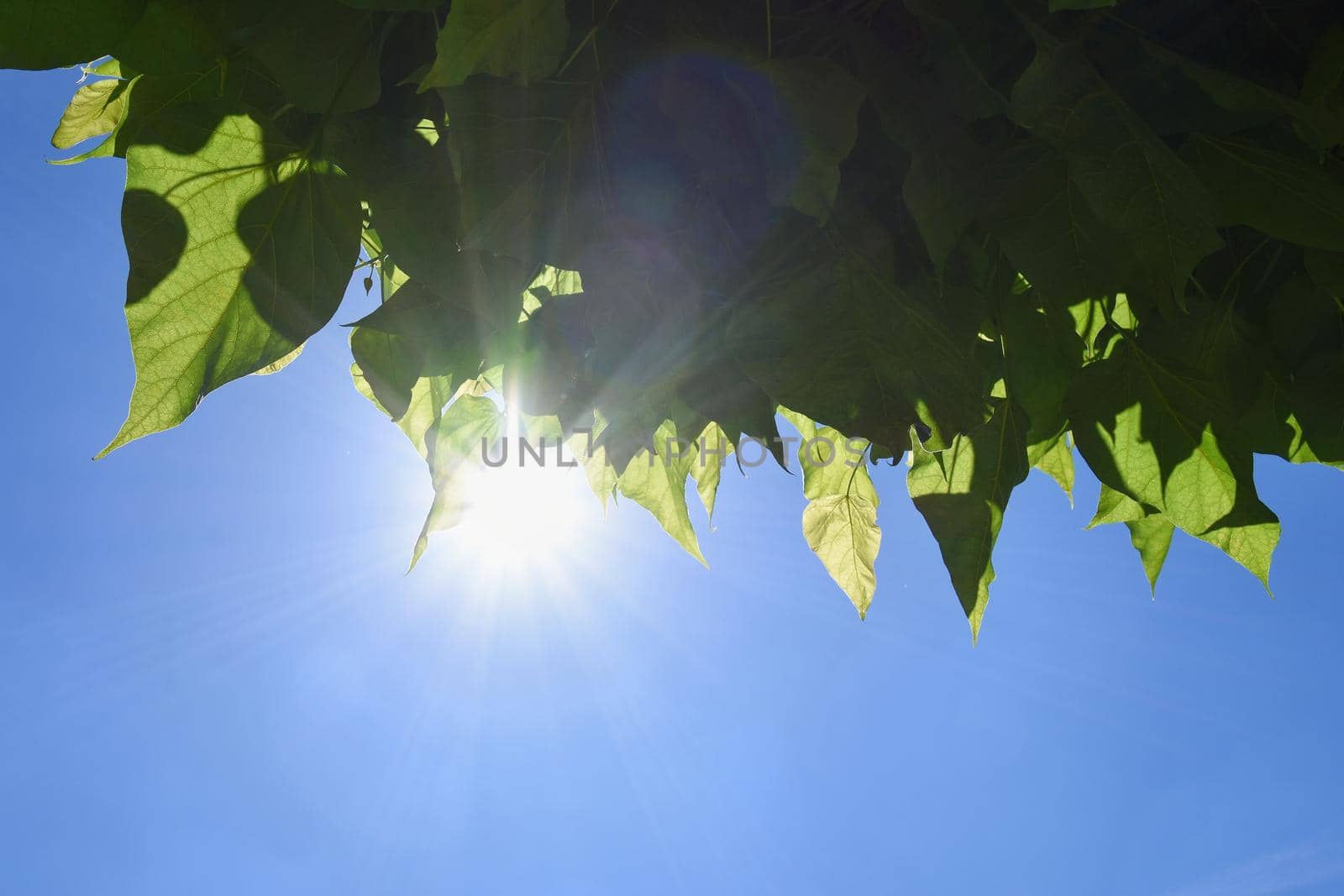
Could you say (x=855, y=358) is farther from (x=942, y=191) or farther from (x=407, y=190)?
(x=407, y=190)

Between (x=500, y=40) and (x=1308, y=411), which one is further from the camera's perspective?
(x=1308, y=411)

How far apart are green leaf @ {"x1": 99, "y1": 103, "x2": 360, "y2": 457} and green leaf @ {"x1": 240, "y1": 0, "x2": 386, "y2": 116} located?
31 mm

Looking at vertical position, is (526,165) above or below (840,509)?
above

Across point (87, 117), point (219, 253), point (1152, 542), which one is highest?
point (87, 117)

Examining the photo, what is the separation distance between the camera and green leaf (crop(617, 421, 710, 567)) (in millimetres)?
562

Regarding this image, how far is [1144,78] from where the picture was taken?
353 mm

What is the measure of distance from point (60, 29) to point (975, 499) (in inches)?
16.9

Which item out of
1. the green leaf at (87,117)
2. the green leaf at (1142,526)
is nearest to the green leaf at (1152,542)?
the green leaf at (1142,526)

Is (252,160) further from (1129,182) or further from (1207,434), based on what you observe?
(1207,434)

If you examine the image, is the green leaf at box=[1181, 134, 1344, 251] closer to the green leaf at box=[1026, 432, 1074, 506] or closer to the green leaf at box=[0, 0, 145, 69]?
the green leaf at box=[1026, 432, 1074, 506]

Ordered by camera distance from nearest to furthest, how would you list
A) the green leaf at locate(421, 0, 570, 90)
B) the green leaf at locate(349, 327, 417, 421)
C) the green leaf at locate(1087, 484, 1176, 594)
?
the green leaf at locate(421, 0, 570, 90) < the green leaf at locate(349, 327, 417, 421) < the green leaf at locate(1087, 484, 1176, 594)

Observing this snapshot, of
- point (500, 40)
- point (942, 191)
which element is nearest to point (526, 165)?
point (500, 40)

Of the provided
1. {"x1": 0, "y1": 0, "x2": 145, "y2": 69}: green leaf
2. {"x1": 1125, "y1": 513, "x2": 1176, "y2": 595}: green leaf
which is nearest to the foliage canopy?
{"x1": 0, "y1": 0, "x2": 145, "y2": 69}: green leaf

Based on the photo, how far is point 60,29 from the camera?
0.32 meters
